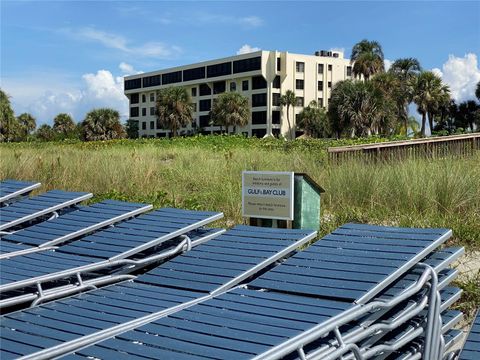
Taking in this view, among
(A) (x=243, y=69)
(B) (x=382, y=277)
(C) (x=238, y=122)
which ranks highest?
(A) (x=243, y=69)

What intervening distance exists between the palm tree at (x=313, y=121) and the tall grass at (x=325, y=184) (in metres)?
54.6

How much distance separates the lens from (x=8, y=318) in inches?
132

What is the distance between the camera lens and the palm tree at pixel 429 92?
Result: 53719 millimetres

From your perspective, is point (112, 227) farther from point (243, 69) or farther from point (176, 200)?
point (243, 69)

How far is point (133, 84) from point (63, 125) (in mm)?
24648

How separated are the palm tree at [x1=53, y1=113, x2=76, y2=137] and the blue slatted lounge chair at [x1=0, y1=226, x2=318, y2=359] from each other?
64.6 metres

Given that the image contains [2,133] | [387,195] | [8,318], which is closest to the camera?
[8,318]

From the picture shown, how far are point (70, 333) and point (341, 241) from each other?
212 centimetres

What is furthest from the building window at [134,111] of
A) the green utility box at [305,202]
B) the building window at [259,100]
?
the green utility box at [305,202]

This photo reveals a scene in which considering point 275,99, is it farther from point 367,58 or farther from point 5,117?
point 5,117

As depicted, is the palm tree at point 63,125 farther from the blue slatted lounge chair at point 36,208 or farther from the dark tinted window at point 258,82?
the blue slatted lounge chair at point 36,208

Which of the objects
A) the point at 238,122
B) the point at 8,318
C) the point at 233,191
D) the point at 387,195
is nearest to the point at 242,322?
the point at 8,318

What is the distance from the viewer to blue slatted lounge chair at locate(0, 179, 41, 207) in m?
7.48

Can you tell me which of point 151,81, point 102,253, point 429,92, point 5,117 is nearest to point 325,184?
point 102,253
